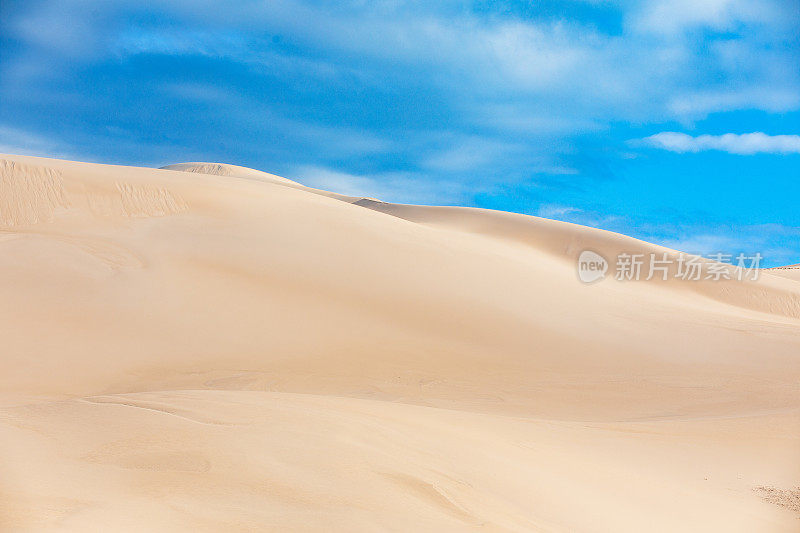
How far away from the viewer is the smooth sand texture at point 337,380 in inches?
112

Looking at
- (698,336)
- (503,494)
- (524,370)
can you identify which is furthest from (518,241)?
(503,494)

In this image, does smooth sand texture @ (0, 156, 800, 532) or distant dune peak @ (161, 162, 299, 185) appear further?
distant dune peak @ (161, 162, 299, 185)

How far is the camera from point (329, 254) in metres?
11.9

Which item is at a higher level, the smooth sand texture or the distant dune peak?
the distant dune peak

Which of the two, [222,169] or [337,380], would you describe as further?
[222,169]

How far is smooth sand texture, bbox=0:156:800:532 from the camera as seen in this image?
2.84 metres

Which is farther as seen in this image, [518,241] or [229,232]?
[518,241]

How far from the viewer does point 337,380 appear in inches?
303

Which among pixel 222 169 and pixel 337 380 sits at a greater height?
pixel 222 169

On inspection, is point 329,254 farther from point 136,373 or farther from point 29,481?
point 29,481

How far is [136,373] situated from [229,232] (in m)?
5.06

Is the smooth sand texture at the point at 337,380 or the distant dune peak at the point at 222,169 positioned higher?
the distant dune peak at the point at 222,169

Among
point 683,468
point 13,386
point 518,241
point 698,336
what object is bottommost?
point 13,386

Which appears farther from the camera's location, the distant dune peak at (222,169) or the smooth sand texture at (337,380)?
the distant dune peak at (222,169)
